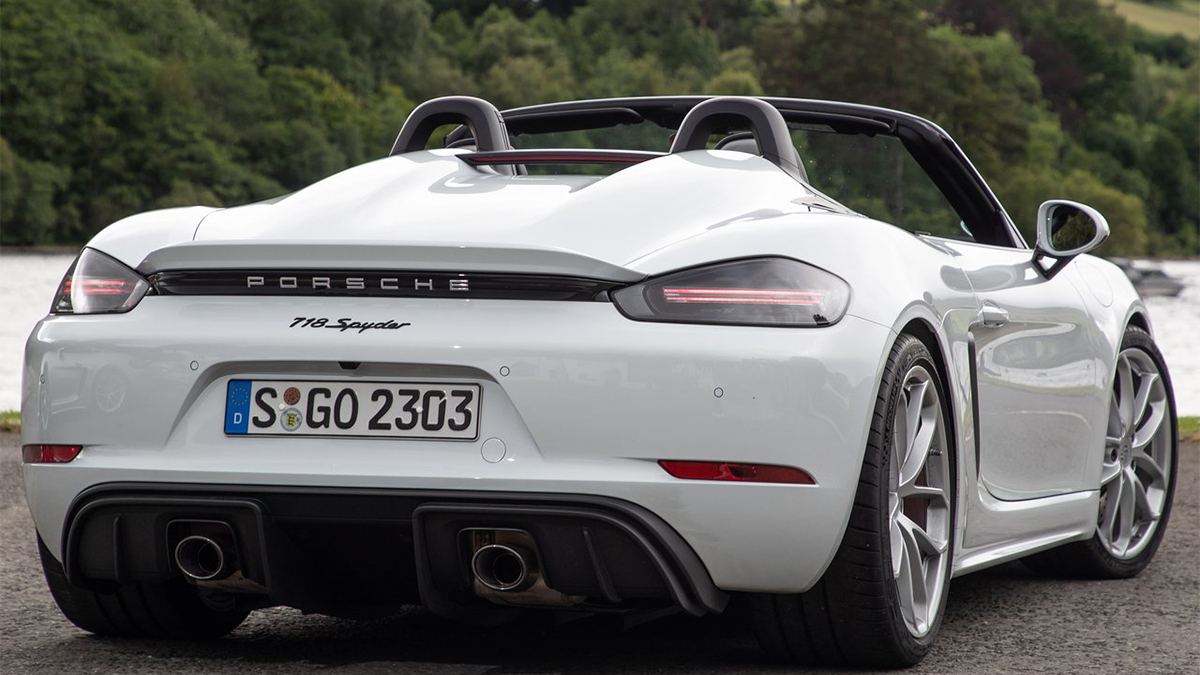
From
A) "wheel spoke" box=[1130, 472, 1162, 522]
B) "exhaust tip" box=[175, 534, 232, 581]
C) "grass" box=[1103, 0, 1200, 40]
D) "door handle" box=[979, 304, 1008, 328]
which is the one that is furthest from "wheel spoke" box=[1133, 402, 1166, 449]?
"grass" box=[1103, 0, 1200, 40]

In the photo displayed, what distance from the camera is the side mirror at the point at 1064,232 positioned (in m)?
4.60

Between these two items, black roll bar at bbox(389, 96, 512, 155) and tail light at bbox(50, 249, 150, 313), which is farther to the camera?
black roll bar at bbox(389, 96, 512, 155)

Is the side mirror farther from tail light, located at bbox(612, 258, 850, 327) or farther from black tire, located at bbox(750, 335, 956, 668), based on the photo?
tail light, located at bbox(612, 258, 850, 327)

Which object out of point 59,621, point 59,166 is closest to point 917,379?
point 59,621

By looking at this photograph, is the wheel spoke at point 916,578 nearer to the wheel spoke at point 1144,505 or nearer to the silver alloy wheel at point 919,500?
the silver alloy wheel at point 919,500

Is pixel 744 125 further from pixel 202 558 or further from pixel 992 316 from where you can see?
pixel 202 558

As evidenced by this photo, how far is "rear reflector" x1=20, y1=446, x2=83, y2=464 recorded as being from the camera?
3.29 metres

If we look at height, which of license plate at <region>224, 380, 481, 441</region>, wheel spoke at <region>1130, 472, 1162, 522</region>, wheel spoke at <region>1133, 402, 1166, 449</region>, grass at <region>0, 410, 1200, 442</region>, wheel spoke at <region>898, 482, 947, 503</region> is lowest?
grass at <region>0, 410, 1200, 442</region>

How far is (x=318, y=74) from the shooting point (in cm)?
A: 8750

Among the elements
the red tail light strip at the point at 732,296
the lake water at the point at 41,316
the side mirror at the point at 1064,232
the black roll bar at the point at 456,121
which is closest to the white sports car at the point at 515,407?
the red tail light strip at the point at 732,296

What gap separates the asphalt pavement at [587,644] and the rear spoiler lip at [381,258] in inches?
33.9

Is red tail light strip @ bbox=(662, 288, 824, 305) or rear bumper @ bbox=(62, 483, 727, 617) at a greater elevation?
red tail light strip @ bbox=(662, 288, 824, 305)

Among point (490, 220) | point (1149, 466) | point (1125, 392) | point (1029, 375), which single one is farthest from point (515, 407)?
point (1149, 466)

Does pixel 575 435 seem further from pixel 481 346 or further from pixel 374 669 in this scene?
pixel 374 669
